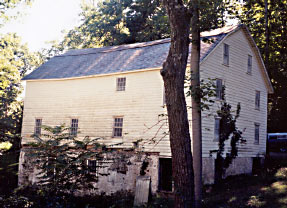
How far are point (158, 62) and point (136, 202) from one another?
8.99 meters

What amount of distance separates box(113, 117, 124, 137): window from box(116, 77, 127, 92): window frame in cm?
196

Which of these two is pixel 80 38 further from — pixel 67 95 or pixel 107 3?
pixel 67 95

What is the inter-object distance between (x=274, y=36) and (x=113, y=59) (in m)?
16.2

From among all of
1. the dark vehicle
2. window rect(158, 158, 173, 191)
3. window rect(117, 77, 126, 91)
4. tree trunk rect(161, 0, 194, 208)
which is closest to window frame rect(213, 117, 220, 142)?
window rect(158, 158, 173, 191)

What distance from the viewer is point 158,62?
76.2 ft

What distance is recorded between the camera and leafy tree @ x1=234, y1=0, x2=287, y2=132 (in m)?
32.6

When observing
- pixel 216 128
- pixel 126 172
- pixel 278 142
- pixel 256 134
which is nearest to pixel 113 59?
pixel 126 172

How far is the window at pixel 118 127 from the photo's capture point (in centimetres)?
2433

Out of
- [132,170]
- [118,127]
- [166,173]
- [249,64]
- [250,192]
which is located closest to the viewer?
[250,192]

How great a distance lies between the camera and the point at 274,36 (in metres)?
34.2

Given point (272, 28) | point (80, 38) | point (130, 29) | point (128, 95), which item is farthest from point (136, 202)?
point (80, 38)

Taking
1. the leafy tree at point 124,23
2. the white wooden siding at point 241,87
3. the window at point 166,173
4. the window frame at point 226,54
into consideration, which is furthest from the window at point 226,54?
the leafy tree at point 124,23

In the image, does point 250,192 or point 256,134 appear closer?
point 250,192

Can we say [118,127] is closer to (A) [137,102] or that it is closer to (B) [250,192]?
(A) [137,102]
